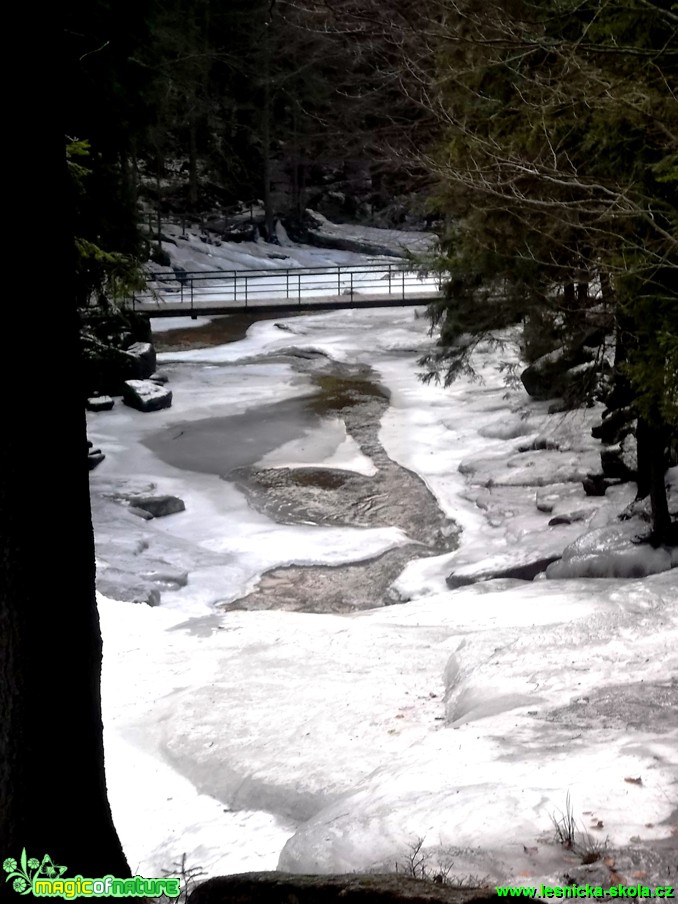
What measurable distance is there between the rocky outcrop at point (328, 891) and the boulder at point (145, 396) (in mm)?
19195

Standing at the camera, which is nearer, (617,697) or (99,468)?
(617,697)

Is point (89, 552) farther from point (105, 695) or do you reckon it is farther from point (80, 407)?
point (105, 695)

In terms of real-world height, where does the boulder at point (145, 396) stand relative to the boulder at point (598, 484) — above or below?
above

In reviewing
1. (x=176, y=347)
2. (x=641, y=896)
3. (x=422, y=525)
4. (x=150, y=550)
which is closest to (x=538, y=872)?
(x=641, y=896)

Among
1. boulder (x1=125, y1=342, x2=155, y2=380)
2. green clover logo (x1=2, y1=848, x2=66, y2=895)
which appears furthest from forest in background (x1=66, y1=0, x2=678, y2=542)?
boulder (x1=125, y1=342, x2=155, y2=380)

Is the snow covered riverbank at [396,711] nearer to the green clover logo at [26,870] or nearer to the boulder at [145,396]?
the green clover logo at [26,870]

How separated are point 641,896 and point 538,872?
0.38 metres

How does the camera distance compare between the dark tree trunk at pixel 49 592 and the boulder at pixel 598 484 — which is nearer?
the dark tree trunk at pixel 49 592

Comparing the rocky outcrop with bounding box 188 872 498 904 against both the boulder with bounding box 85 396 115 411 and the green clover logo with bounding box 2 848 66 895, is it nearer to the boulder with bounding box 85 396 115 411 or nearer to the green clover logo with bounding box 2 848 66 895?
the green clover logo with bounding box 2 848 66 895

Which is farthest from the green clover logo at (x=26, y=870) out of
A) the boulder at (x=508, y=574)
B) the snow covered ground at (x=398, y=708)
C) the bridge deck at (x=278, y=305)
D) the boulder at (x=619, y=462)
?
the bridge deck at (x=278, y=305)

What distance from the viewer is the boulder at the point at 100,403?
21688 millimetres

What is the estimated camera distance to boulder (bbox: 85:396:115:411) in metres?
21.7

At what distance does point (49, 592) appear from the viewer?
302cm

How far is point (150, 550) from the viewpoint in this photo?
43.0 ft
